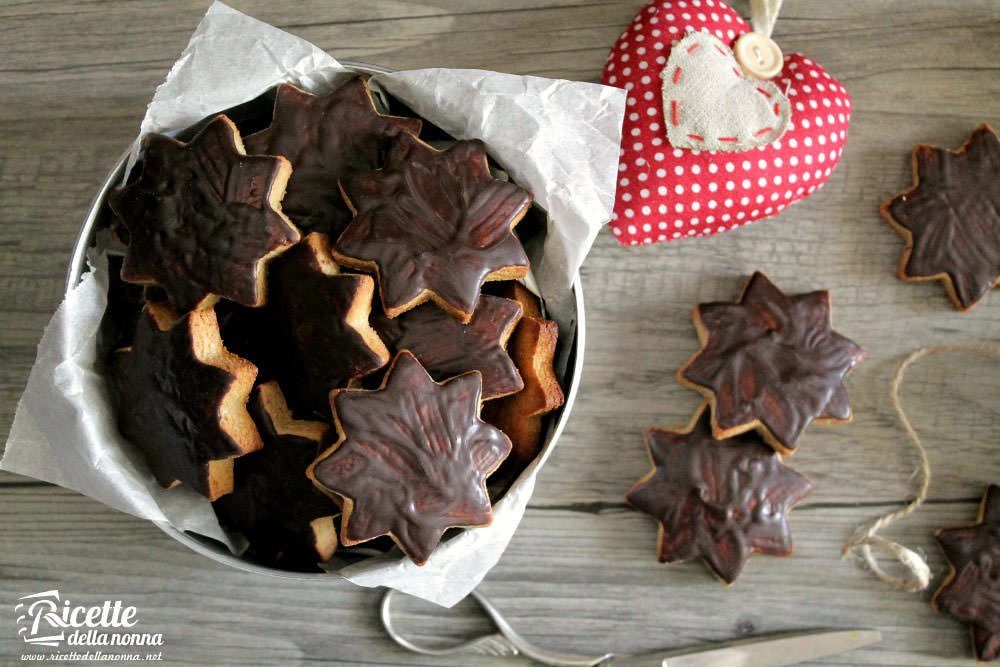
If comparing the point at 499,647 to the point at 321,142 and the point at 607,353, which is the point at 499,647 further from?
the point at 321,142

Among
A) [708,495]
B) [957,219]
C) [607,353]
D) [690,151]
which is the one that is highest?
[690,151]

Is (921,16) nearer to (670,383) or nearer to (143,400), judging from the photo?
(670,383)

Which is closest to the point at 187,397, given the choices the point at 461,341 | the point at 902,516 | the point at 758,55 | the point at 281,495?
the point at 281,495

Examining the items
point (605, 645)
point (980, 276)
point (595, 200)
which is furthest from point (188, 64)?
point (980, 276)

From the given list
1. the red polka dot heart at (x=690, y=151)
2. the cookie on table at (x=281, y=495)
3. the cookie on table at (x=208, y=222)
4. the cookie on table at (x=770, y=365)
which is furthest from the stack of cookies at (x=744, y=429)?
the cookie on table at (x=208, y=222)

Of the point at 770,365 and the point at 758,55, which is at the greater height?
the point at 758,55

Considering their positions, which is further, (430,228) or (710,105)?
(710,105)

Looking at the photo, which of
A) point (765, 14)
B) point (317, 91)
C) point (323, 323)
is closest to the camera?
point (323, 323)
